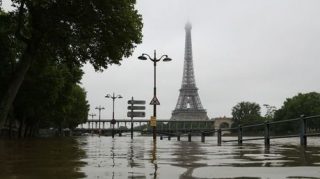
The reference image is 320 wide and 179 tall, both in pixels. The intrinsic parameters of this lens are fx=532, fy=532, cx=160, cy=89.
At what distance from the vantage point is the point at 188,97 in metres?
181

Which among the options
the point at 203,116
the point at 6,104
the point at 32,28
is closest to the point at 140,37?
the point at 32,28

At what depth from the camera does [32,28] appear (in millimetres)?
26938

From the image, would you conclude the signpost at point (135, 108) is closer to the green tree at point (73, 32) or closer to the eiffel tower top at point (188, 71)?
the green tree at point (73, 32)

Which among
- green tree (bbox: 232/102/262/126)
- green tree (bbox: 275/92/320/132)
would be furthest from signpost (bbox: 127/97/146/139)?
green tree (bbox: 232/102/262/126)

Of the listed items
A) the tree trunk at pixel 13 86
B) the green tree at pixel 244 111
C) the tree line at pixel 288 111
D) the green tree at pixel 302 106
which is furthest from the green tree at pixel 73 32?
the green tree at pixel 244 111

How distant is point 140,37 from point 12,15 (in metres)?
7.10

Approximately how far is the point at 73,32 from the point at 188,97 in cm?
15413

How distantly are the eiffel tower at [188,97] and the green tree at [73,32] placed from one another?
148 m

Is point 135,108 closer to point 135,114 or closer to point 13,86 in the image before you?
point 135,114

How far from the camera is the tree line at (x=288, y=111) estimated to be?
24.4m

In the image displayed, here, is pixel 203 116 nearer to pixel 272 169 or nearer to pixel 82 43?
pixel 82 43

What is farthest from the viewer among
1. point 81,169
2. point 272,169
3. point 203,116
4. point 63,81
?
point 203,116

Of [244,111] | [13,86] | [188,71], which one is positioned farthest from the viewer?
[244,111]

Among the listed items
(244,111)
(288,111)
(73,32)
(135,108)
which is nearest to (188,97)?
(244,111)
